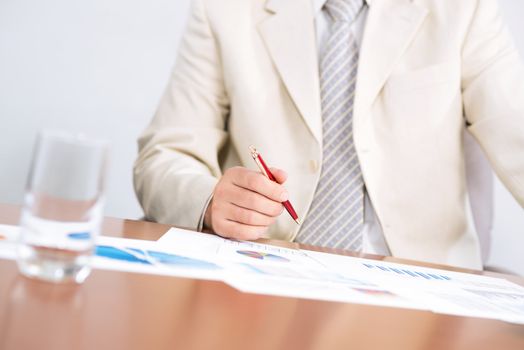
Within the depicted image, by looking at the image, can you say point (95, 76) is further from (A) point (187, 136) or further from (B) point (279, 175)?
(B) point (279, 175)

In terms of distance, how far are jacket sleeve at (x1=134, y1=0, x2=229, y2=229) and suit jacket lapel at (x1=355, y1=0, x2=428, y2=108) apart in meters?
0.37

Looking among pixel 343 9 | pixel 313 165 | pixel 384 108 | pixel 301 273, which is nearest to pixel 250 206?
pixel 301 273

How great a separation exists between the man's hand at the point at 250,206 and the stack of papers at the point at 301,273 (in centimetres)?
3

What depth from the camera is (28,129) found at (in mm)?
2000

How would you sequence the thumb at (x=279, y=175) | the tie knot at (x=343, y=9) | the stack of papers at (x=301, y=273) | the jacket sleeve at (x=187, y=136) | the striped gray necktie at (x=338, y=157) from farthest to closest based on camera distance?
the tie knot at (x=343, y=9) → the striped gray necktie at (x=338, y=157) → the jacket sleeve at (x=187, y=136) → the thumb at (x=279, y=175) → the stack of papers at (x=301, y=273)

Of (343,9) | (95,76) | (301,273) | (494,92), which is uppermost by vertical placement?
(343,9)

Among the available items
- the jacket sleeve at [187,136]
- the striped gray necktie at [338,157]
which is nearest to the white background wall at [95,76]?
the jacket sleeve at [187,136]

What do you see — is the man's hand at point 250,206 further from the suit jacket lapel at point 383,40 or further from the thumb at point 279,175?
the suit jacket lapel at point 383,40

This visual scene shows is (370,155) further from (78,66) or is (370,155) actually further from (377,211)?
(78,66)

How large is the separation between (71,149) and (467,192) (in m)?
1.24

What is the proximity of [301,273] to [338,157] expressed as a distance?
0.66 meters

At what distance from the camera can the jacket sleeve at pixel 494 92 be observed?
1.30m

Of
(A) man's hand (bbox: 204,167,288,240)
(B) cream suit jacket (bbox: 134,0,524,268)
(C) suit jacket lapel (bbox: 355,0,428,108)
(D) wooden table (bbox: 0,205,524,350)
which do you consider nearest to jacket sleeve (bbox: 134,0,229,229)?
(B) cream suit jacket (bbox: 134,0,524,268)

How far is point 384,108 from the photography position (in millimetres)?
1344
